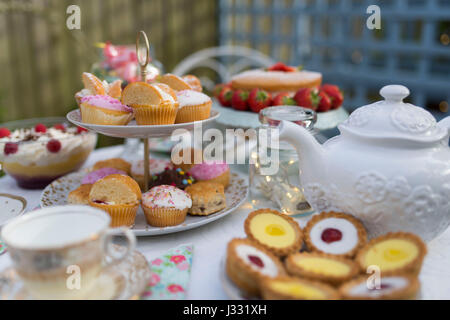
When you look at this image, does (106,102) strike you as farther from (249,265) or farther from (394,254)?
(394,254)

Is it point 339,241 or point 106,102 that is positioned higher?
point 106,102

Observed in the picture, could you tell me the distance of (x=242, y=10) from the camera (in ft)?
11.5

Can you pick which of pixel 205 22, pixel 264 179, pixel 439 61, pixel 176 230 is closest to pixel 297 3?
pixel 205 22

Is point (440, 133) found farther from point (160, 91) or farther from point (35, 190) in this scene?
point (35, 190)

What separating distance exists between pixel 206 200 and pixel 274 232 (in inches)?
8.3

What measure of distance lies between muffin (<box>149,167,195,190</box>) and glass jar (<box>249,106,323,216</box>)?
15 cm

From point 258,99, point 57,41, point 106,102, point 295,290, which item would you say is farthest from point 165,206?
point 57,41

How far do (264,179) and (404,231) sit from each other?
341mm

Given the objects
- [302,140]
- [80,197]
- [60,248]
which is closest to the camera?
[60,248]

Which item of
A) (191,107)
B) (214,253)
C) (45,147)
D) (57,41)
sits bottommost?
(214,253)

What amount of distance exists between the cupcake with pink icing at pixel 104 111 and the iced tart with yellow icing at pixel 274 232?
12.8 inches

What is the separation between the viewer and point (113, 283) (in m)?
0.61

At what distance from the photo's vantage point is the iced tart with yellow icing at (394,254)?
58 cm

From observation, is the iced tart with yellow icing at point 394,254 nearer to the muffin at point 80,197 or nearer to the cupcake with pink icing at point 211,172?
the cupcake with pink icing at point 211,172
